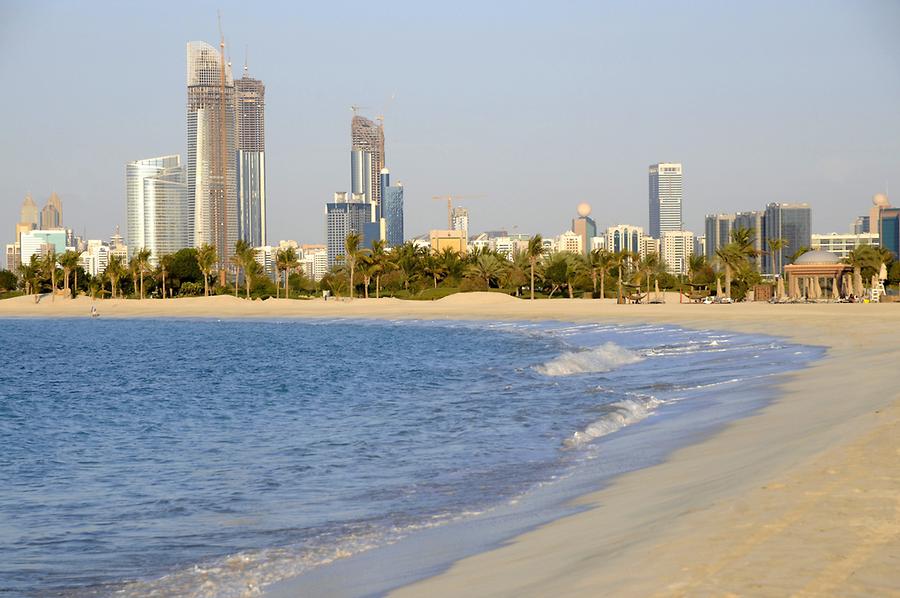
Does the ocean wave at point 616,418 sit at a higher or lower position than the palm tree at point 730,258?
lower

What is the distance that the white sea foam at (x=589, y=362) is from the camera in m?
28.6

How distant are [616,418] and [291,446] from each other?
556 cm

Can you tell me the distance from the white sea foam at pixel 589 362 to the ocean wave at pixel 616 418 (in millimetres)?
8519

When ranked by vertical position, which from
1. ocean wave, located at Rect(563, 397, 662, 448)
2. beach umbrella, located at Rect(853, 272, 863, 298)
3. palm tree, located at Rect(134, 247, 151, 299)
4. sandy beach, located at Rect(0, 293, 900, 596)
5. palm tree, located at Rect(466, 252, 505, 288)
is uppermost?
palm tree, located at Rect(134, 247, 151, 299)

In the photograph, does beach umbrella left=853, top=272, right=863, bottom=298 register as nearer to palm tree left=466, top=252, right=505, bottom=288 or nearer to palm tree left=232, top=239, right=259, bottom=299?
palm tree left=466, top=252, right=505, bottom=288

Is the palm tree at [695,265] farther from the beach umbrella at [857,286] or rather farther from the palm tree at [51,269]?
the palm tree at [51,269]

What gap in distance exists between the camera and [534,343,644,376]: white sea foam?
93.9 feet

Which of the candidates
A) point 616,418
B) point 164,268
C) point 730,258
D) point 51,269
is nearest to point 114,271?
point 164,268

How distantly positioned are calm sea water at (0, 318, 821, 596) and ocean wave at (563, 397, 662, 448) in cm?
8

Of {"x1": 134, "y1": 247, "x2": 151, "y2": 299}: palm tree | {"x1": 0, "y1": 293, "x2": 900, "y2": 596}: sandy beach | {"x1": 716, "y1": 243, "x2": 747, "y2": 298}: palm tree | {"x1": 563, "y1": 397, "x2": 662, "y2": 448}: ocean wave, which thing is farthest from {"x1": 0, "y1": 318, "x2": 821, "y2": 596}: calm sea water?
{"x1": 134, "y1": 247, "x2": 151, "y2": 299}: palm tree

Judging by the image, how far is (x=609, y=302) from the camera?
89.9 metres

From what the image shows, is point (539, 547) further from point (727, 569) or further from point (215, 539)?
point (215, 539)

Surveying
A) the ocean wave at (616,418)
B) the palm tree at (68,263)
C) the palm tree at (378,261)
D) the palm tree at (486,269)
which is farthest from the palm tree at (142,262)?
the ocean wave at (616,418)

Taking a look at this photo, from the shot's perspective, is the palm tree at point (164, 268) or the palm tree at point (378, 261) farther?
the palm tree at point (164, 268)
